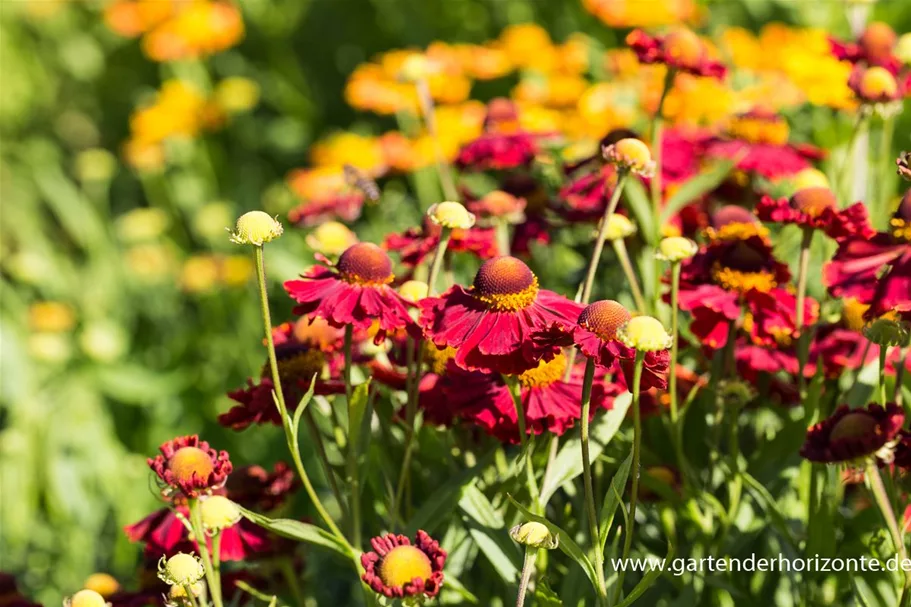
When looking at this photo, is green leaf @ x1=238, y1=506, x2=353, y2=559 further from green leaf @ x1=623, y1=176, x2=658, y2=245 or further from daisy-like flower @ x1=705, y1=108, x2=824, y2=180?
daisy-like flower @ x1=705, y1=108, x2=824, y2=180

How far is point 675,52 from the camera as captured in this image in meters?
1.62

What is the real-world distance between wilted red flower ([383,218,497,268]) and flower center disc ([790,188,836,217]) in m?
0.42

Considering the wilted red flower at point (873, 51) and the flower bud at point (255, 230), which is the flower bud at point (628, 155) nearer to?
the flower bud at point (255, 230)

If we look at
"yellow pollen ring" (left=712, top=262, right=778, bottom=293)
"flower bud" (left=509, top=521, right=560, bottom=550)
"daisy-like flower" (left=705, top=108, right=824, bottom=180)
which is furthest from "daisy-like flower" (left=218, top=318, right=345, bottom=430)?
"daisy-like flower" (left=705, top=108, right=824, bottom=180)

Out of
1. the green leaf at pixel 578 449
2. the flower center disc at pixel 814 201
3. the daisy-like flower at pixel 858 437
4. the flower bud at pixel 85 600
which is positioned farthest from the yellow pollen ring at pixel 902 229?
the flower bud at pixel 85 600

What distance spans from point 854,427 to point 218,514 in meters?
0.64

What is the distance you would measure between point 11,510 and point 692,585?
63.7 inches

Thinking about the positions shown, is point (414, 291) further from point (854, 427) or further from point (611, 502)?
point (854, 427)

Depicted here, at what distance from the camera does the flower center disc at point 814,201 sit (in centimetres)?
137

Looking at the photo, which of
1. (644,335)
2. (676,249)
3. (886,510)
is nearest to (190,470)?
(644,335)

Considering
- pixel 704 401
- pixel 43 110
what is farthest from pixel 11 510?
pixel 43 110

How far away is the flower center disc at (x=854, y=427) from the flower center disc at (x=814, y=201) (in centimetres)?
33

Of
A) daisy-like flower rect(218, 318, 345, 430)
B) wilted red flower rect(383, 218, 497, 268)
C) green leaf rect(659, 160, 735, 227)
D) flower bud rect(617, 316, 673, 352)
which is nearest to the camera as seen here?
flower bud rect(617, 316, 673, 352)

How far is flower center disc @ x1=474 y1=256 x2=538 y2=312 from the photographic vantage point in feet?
3.87
